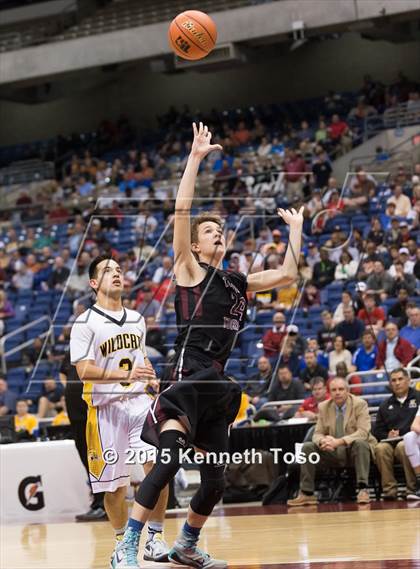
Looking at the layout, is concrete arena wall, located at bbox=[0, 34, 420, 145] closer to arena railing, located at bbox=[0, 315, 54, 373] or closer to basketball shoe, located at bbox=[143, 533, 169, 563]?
arena railing, located at bbox=[0, 315, 54, 373]

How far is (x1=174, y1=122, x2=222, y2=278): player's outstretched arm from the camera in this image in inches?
250

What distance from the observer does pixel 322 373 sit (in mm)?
14289

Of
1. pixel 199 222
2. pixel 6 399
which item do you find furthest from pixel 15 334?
pixel 199 222

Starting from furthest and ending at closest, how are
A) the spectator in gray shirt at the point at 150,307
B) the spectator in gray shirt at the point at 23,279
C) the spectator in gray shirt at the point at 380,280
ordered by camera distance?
the spectator in gray shirt at the point at 23,279 < the spectator in gray shirt at the point at 150,307 < the spectator in gray shirt at the point at 380,280

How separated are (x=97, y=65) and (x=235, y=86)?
5650 mm

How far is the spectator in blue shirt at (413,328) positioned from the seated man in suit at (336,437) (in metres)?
2.22

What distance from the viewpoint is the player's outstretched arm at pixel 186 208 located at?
Result: 6340 millimetres

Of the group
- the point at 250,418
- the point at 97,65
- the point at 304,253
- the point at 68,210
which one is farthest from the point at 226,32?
the point at 250,418

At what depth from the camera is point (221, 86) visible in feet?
104

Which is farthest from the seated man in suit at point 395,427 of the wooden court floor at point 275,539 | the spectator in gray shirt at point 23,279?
the spectator in gray shirt at point 23,279

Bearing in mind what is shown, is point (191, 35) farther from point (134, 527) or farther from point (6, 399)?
point (6, 399)

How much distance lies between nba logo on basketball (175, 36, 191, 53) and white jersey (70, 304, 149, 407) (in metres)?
3.19

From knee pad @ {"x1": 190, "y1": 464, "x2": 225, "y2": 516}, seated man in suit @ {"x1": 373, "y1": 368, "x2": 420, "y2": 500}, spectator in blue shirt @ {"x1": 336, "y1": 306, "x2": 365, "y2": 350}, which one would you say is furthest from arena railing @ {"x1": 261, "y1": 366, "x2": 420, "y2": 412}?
knee pad @ {"x1": 190, "y1": 464, "x2": 225, "y2": 516}

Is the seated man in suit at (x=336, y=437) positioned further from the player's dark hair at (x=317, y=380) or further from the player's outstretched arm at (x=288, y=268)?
the player's outstretched arm at (x=288, y=268)
